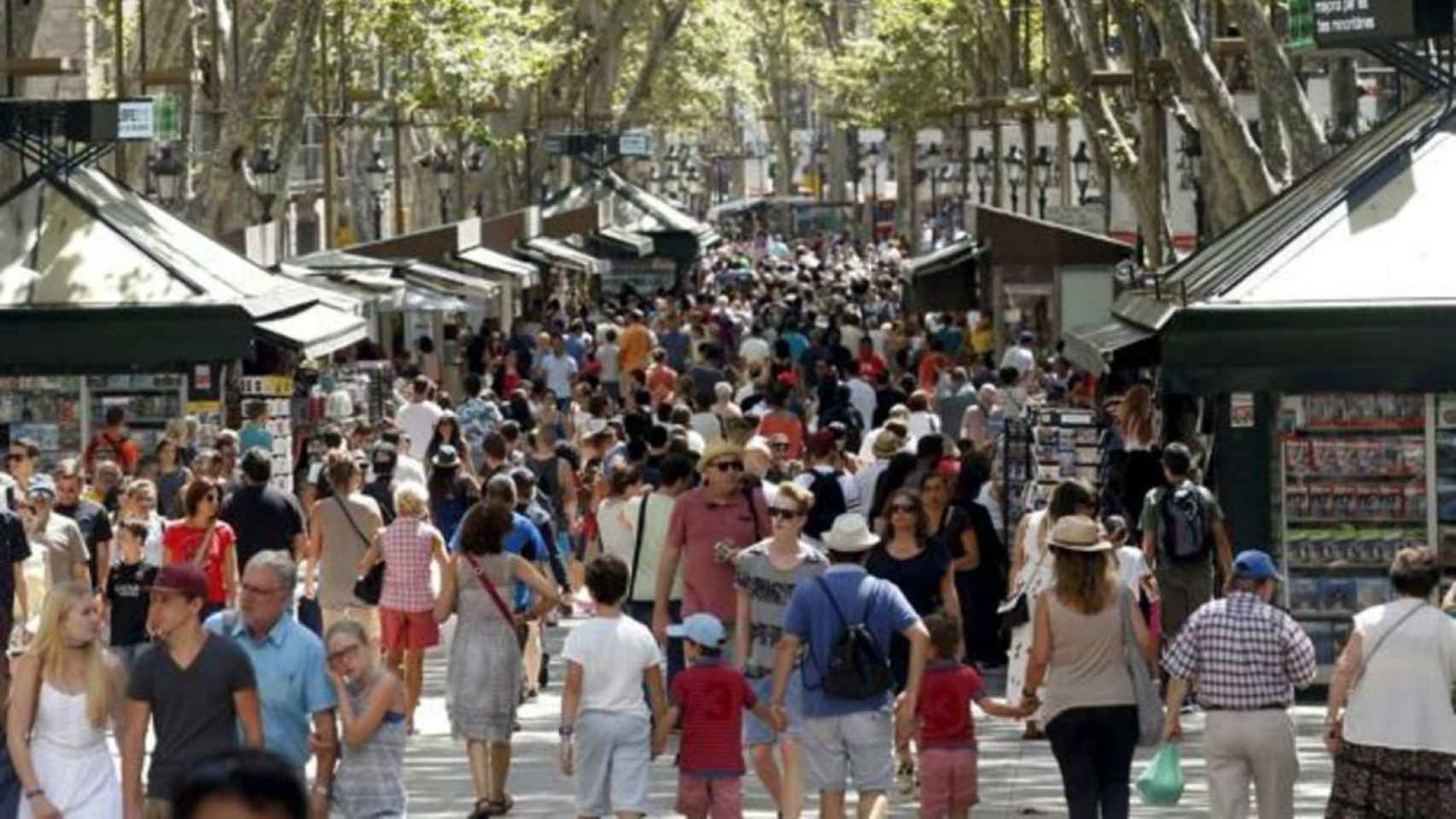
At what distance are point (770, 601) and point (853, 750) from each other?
1.30 meters

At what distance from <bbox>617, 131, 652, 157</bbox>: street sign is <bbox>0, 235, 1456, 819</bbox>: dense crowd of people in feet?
123

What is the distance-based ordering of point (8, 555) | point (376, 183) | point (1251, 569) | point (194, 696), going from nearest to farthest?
point (194, 696), point (1251, 569), point (8, 555), point (376, 183)

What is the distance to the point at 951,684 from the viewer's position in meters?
12.9

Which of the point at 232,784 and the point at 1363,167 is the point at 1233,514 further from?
A: the point at 232,784

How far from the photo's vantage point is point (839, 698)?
41.5 ft

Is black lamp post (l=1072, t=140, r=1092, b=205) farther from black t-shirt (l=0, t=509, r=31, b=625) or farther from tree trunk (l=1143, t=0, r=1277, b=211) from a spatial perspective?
black t-shirt (l=0, t=509, r=31, b=625)

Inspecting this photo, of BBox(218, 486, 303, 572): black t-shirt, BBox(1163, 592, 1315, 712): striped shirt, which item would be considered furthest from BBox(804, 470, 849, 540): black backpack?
BBox(1163, 592, 1315, 712): striped shirt

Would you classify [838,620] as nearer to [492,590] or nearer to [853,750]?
[853,750]

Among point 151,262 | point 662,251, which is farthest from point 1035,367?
point 662,251

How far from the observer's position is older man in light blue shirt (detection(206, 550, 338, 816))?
1084 centimetres

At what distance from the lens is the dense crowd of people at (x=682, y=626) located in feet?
35.3

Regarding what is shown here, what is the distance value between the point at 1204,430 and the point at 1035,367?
13.4m

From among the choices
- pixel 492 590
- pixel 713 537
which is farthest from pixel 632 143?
pixel 492 590

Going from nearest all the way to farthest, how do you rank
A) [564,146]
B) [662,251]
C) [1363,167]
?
[1363,167]
[564,146]
[662,251]
